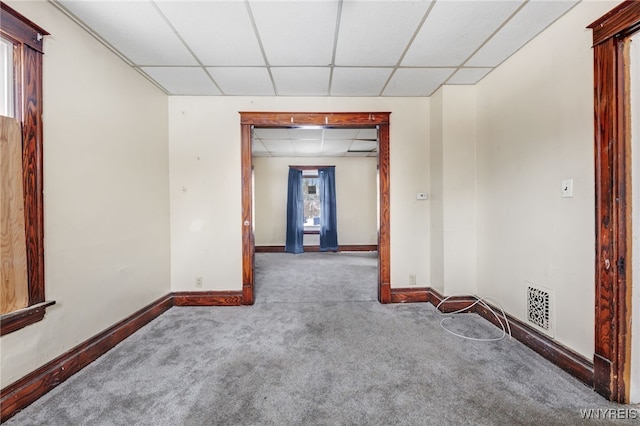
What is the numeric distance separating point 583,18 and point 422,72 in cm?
112

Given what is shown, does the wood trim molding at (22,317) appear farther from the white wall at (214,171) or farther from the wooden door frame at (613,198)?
the wooden door frame at (613,198)

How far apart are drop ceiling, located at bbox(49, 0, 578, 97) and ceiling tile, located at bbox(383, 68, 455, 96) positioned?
0.06 ft

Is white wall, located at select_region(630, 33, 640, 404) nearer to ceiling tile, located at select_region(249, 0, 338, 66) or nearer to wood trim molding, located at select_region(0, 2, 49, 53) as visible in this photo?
ceiling tile, located at select_region(249, 0, 338, 66)

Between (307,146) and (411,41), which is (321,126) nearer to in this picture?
(411,41)

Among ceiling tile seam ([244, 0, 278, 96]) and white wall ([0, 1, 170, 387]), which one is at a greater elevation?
ceiling tile seam ([244, 0, 278, 96])

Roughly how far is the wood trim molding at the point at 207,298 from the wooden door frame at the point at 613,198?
120 inches

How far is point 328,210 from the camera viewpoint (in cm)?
667

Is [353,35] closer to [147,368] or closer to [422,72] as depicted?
[422,72]

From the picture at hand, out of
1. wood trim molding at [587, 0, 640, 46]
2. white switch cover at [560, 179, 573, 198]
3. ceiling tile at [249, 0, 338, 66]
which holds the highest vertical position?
ceiling tile at [249, 0, 338, 66]

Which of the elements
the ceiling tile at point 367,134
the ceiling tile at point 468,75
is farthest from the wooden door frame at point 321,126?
the ceiling tile at point 367,134

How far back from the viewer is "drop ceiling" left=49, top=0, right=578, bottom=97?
1663mm

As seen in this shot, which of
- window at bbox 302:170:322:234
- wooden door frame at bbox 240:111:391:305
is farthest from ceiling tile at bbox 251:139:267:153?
wooden door frame at bbox 240:111:391:305

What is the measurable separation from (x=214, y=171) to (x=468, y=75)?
9.62ft

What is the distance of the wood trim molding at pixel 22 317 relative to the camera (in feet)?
4.50
